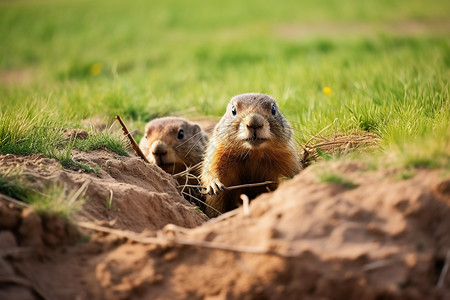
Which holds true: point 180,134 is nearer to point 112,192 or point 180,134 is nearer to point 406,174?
point 112,192

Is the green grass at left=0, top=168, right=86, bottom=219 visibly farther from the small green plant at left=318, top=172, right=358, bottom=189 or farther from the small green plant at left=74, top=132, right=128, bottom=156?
the small green plant at left=318, top=172, right=358, bottom=189

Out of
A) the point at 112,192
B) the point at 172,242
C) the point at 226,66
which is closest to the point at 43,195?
the point at 112,192

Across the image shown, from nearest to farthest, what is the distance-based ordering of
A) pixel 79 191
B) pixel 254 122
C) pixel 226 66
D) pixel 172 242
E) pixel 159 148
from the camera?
pixel 172 242 → pixel 79 191 → pixel 254 122 → pixel 159 148 → pixel 226 66

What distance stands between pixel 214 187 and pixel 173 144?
1444 mm

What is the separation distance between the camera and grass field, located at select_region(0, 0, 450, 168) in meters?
4.83

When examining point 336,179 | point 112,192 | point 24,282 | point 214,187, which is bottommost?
point 214,187

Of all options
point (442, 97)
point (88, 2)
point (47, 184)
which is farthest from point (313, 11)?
point (47, 184)

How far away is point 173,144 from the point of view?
6.08 m

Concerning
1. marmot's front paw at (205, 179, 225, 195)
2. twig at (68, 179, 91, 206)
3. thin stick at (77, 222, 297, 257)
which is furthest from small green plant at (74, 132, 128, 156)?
thin stick at (77, 222, 297, 257)

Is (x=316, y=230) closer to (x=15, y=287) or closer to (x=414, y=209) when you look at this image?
(x=414, y=209)

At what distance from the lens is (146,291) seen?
2.72 meters

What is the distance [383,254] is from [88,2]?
2484 centimetres

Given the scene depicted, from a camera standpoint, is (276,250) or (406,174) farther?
(406,174)

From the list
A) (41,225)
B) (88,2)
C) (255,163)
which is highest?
(88,2)
